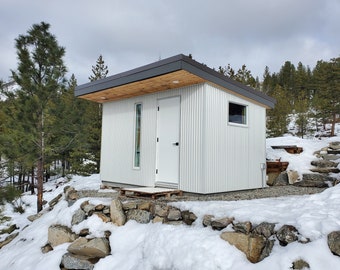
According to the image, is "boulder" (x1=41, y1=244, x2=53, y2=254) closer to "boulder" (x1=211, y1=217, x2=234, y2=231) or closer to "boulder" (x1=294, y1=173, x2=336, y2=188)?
"boulder" (x1=211, y1=217, x2=234, y2=231)

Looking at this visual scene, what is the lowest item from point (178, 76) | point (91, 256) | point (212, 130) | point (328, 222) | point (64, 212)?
point (91, 256)

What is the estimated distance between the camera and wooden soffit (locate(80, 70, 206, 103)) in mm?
5395

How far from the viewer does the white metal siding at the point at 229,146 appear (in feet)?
18.9

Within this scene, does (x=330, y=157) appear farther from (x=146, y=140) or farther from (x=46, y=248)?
(x=46, y=248)

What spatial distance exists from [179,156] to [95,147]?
32.5ft

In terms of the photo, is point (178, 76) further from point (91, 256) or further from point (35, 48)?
point (35, 48)

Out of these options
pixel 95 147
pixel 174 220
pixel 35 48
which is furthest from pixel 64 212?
pixel 95 147

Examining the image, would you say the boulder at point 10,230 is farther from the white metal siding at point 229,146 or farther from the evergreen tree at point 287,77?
the evergreen tree at point 287,77

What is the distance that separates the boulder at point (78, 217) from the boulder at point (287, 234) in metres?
3.70

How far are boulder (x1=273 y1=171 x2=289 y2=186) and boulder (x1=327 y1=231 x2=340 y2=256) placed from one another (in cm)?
592

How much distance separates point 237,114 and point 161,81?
2346mm

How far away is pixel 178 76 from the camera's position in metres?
5.37

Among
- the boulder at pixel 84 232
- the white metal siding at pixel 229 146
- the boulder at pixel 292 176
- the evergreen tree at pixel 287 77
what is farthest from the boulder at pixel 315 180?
the evergreen tree at pixel 287 77

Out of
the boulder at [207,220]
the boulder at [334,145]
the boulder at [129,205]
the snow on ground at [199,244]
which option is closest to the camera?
the snow on ground at [199,244]
